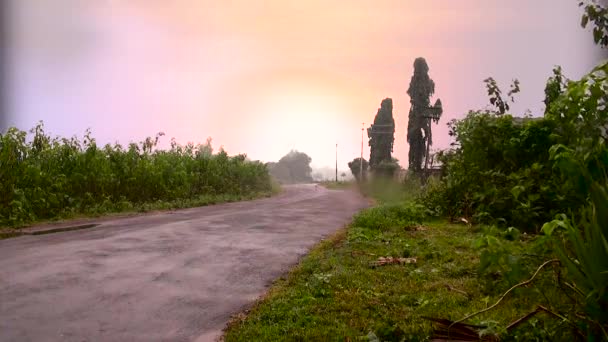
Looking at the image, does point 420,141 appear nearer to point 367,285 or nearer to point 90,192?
point 90,192

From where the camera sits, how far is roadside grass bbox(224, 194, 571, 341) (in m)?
3.86

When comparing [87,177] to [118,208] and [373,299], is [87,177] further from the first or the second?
[373,299]

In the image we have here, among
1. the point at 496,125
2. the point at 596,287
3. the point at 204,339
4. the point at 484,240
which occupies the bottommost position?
the point at 204,339

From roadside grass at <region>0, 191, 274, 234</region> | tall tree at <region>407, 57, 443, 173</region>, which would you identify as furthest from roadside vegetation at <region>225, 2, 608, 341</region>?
tall tree at <region>407, 57, 443, 173</region>

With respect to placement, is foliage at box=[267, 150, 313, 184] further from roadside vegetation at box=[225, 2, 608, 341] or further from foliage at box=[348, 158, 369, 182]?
roadside vegetation at box=[225, 2, 608, 341]

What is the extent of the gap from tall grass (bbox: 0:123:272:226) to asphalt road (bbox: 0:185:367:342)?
140 inches

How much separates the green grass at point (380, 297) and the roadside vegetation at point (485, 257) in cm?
2

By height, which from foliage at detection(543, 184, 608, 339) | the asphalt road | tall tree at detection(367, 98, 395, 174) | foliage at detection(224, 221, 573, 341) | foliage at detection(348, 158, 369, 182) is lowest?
the asphalt road

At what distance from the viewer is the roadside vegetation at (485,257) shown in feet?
9.70

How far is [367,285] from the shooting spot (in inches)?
216

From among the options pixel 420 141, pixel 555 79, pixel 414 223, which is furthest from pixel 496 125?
pixel 420 141

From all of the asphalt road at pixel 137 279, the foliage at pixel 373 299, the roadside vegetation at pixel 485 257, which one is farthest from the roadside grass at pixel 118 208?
the roadside vegetation at pixel 485 257

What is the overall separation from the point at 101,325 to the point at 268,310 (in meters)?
1.58

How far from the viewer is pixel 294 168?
3898 inches
